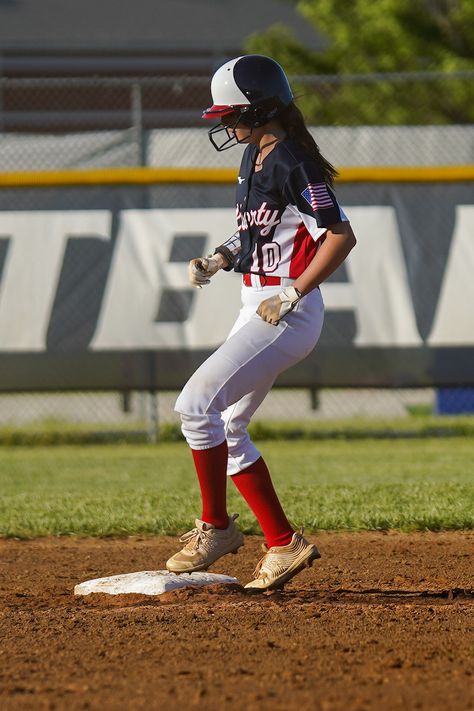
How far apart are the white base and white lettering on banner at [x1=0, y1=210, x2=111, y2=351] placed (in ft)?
20.0

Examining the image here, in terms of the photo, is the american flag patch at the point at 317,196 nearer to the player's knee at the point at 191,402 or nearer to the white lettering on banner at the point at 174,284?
the player's knee at the point at 191,402

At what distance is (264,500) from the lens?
16.0 feet

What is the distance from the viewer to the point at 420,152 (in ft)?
39.1

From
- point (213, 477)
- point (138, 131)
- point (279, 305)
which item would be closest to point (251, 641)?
point (213, 477)

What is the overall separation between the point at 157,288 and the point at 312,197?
642 cm

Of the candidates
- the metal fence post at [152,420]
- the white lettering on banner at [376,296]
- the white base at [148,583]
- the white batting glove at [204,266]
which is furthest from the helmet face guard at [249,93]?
the metal fence post at [152,420]

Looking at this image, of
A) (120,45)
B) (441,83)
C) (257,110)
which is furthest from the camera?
(120,45)

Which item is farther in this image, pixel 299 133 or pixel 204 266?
pixel 204 266

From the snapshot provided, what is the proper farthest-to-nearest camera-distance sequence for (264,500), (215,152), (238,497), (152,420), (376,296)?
(215,152), (152,420), (376,296), (238,497), (264,500)

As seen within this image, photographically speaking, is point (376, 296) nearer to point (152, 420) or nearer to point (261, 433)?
point (261, 433)

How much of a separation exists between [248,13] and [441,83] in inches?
462

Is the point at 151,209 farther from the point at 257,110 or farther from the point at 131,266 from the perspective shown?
the point at 257,110

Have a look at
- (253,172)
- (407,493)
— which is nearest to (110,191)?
(407,493)

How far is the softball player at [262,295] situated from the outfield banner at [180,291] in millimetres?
5867
